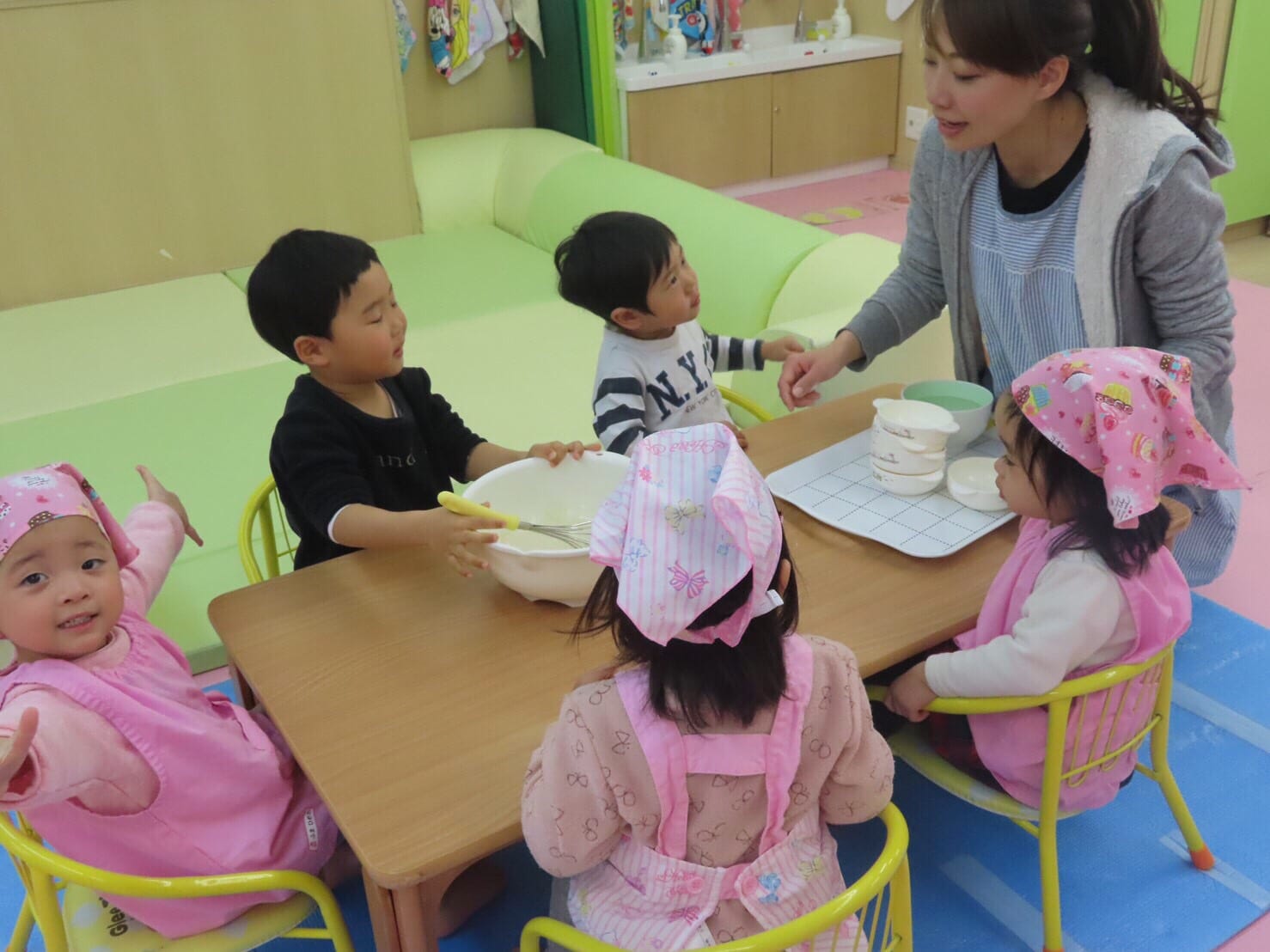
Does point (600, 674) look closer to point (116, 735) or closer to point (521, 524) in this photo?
point (521, 524)

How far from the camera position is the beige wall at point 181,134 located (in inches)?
131

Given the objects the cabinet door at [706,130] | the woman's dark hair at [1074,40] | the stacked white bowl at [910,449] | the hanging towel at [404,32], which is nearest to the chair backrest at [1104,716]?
the stacked white bowl at [910,449]

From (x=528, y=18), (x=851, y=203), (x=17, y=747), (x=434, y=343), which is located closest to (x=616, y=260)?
(x=17, y=747)

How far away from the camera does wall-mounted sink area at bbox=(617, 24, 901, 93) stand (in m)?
4.63

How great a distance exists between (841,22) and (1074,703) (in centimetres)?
470

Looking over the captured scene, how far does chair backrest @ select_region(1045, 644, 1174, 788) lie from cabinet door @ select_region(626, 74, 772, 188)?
3774mm

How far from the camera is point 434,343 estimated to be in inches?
118

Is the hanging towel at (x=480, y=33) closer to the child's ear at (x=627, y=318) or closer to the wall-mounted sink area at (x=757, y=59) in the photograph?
the wall-mounted sink area at (x=757, y=59)

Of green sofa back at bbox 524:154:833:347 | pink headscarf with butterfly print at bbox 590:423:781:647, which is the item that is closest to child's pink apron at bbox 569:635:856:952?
pink headscarf with butterfly print at bbox 590:423:781:647

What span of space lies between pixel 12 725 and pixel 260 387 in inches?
74.6

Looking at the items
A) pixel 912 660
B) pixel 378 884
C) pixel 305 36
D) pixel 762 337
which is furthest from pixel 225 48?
pixel 378 884

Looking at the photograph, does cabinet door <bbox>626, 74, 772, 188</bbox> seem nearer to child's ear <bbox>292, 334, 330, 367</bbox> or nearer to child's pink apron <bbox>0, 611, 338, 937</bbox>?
child's ear <bbox>292, 334, 330, 367</bbox>

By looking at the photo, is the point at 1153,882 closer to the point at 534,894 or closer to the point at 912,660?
the point at 912,660

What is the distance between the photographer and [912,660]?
157 cm
